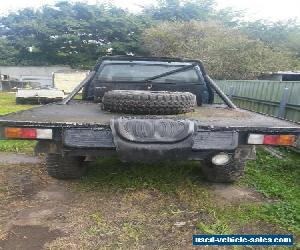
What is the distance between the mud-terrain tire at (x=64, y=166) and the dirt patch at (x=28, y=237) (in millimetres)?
1042

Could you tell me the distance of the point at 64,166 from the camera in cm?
378

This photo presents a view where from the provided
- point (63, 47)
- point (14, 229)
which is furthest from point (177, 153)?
point (63, 47)

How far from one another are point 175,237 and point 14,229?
1.21m

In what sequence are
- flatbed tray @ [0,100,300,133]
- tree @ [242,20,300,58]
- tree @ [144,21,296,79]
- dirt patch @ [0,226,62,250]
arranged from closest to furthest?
dirt patch @ [0,226,62,250] < flatbed tray @ [0,100,300,133] < tree @ [144,21,296,79] < tree @ [242,20,300,58]

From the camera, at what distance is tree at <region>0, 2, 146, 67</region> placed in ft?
119

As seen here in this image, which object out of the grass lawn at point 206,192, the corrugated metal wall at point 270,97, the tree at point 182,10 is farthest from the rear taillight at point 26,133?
the tree at point 182,10

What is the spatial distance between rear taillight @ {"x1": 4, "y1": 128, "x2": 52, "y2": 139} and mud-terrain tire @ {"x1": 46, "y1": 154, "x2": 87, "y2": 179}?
0.79m

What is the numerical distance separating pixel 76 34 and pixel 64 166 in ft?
117

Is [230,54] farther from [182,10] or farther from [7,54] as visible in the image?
[7,54]

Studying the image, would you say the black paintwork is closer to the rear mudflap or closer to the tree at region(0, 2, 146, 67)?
the rear mudflap

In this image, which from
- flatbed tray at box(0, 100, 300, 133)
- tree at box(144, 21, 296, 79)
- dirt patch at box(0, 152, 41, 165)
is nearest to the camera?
flatbed tray at box(0, 100, 300, 133)

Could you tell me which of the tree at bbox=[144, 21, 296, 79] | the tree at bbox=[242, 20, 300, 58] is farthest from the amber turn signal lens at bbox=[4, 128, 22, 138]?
the tree at bbox=[242, 20, 300, 58]

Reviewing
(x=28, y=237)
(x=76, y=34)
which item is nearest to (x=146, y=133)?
(x=28, y=237)

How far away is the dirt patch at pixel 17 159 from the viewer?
15.6 ft
